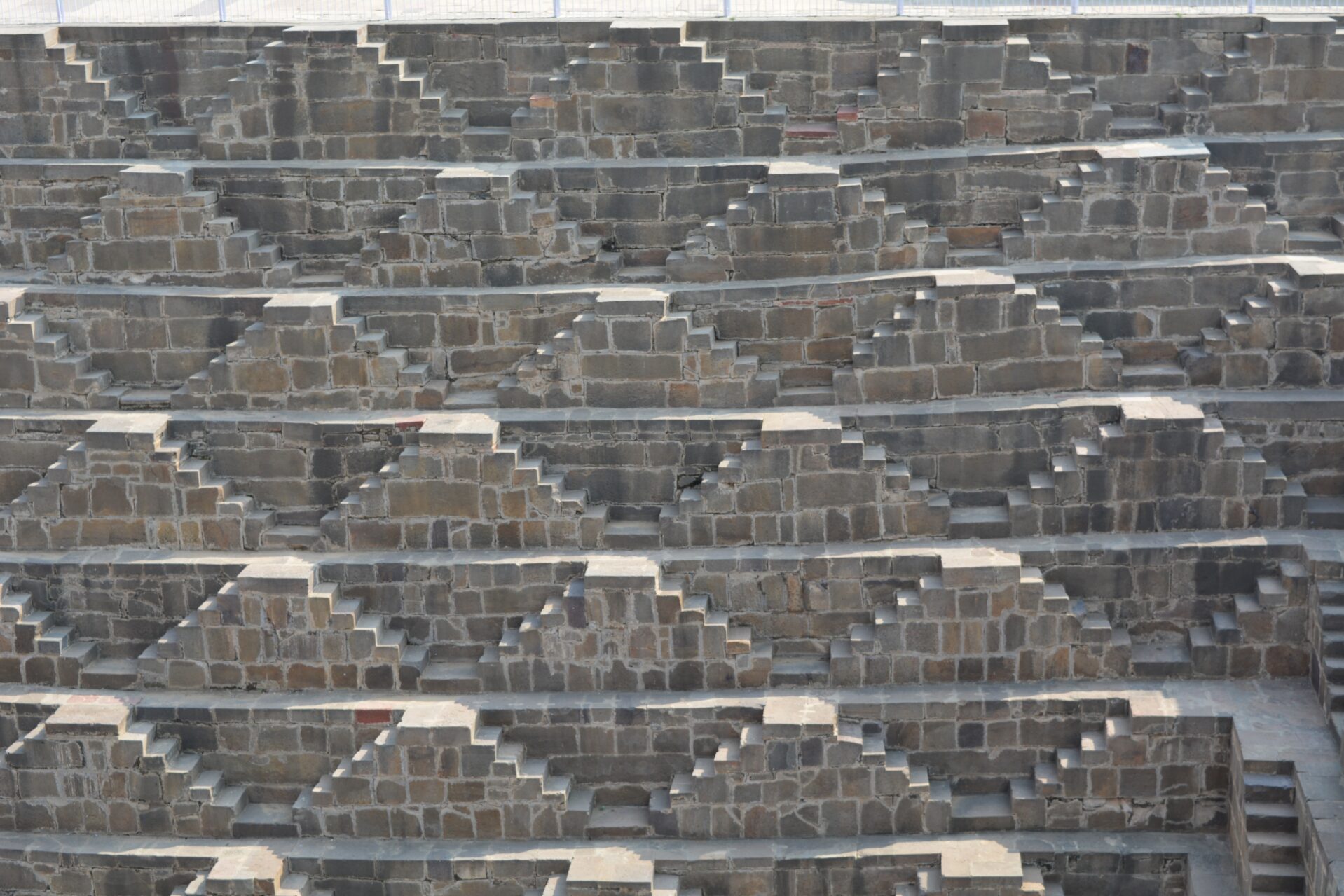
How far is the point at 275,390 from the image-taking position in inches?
717

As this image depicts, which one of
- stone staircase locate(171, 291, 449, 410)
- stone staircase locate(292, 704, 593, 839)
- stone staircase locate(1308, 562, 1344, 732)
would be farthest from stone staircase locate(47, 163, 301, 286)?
stone staircase locate(1308, 562, 1344, 732)

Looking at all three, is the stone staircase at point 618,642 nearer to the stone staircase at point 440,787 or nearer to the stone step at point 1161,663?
the stone staircase at point 440,787

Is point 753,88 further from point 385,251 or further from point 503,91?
point 385,251

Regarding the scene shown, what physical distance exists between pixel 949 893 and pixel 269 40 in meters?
11.4

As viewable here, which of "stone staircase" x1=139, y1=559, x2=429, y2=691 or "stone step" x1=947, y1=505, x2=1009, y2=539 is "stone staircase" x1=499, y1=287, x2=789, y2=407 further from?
"stone staircase" x1=139, y1=559, x2=429, y2=691

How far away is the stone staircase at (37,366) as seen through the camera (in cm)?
1841

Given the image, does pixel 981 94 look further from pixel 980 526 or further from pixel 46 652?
pixel 46 652

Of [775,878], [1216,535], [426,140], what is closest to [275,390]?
[426,140]

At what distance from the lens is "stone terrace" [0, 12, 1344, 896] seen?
17000 millimetres

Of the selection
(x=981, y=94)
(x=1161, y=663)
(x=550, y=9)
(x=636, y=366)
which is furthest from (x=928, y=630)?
(x=550, y=9)

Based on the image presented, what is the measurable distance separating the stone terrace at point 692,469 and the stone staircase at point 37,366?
49mm

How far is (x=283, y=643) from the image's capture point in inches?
688

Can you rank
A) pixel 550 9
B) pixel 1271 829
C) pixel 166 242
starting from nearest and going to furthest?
pixel 1271 829, pixel 166 242, pixel 550 9

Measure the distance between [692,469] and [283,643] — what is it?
4348 millimetres
